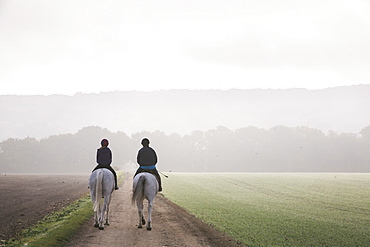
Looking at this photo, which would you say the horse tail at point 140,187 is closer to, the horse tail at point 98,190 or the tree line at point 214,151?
the horse tail at point 98,190

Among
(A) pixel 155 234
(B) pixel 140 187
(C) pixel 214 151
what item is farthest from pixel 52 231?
(C) pixel 214 151

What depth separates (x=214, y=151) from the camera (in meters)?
171

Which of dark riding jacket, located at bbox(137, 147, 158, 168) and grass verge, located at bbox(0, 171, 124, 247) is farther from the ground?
dark riding jacket, located at bbox(137, 147, 158, 168)

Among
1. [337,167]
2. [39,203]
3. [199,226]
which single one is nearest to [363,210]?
[199,226]

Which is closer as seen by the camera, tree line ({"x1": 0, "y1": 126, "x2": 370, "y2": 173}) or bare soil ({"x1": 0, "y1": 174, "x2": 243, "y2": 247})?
bare soil ({"x1": 0, "y1": 174, "x2": 243, "y2": 247})

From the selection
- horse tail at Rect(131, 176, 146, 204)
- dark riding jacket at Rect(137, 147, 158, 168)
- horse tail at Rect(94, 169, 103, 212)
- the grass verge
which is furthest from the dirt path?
dark riding jacket at Rect(137, 147, 158, 168)

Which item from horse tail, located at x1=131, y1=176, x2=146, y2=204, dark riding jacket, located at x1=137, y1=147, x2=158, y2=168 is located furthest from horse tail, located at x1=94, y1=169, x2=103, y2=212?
dark riding jacket, located at x1=137, y1=147, x2=158, y2=168

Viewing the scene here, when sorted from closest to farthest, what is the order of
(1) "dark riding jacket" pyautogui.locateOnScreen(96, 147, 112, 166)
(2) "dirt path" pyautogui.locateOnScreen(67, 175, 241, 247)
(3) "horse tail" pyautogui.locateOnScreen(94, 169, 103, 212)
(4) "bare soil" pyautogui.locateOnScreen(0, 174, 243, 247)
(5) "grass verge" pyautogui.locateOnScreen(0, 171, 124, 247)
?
(5) "grass verge" pyautogui.locateOnScreen(0, 171, 124, 247) < (2) "dirt path" pyautogui.locateOnScreen(67, 175, 241, 247) < (4) "bare soil" pyautogui.locateOnScreen(0, 174, 243, 247) < (3) "horse tail" pyautogui.locateOnScreen(94, 169, 103, 212) < (1) "dark riding jacket" pyautogui.locateOnScreen(96, 147, 112, 166)

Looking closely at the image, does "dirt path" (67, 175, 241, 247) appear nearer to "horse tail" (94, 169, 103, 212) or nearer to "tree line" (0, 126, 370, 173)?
"horse tail" (94, 169, 103, 212)

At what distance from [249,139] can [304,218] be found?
149 m

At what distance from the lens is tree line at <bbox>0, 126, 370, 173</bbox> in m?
149

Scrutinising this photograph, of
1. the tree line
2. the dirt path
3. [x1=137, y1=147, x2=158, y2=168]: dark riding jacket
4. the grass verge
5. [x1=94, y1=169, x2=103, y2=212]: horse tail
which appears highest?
the tree line

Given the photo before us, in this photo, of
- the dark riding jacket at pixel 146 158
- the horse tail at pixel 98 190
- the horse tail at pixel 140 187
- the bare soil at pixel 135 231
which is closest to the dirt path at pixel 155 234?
the bare soil at pixel 135 231

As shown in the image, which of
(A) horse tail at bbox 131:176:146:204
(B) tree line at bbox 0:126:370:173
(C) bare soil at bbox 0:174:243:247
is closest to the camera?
(C) bare soil at bbox 0:174:243:247
